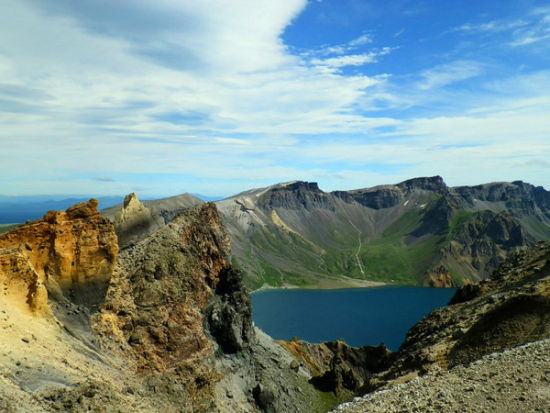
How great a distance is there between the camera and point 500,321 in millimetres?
36938

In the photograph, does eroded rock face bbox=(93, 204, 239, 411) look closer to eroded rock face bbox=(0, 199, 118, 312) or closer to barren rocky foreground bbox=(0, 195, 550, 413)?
barren rocky foreground bbox=(0, 195, 550, 413)

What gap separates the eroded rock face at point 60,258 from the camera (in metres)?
33.3

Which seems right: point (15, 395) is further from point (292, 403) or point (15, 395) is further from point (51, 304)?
point (292, 403)

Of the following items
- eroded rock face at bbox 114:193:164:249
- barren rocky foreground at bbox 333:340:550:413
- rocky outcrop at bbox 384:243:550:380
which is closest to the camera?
barren rocky foreground at bbox 333:340:550:413

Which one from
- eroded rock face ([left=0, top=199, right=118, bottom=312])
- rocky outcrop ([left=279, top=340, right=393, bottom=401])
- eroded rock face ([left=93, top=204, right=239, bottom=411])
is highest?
eroded rock face ([left=0, top=199, right=118, bottom=312])

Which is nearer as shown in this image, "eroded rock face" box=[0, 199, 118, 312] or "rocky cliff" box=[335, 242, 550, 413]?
"rocky cliff" box=[335, 242, 550, 413]

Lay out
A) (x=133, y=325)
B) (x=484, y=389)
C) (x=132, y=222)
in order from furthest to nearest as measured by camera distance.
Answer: (x=132, y=222)
(x=133, y=325)
(x=484, y=389)

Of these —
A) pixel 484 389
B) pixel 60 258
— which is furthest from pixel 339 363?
pixel 60 258

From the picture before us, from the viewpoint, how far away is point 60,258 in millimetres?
40438

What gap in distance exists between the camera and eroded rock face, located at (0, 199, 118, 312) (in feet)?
109

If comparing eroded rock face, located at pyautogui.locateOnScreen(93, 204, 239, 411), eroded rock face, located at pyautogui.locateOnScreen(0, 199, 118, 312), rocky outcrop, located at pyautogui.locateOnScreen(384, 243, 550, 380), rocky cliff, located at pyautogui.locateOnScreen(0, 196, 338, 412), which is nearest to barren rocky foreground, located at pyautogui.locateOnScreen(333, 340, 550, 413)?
rocky outcrop, located at pyautogui.locateOnScreen(384, 243, 550, 380)

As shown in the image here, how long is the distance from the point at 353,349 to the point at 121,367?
66.5 meters

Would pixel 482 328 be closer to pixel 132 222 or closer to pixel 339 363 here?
pixel 339 363

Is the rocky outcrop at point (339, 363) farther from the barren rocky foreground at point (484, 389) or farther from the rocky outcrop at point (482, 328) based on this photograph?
the barren rocky foreground at point (484, 389)
